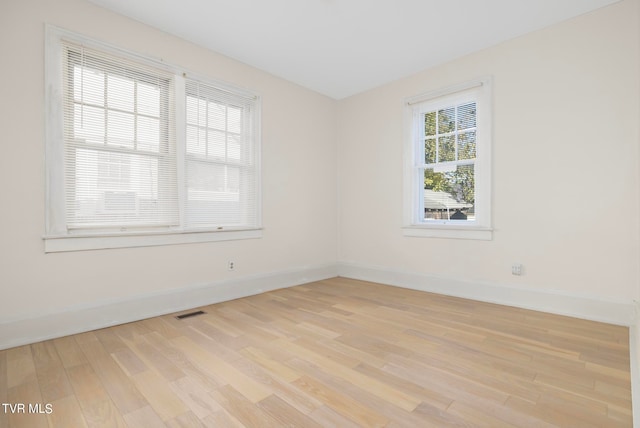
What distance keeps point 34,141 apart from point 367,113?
3977 mm

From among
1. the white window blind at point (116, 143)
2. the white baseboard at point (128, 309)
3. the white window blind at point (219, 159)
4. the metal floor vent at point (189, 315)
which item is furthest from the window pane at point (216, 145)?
the metal floor vent at point (189, 315)

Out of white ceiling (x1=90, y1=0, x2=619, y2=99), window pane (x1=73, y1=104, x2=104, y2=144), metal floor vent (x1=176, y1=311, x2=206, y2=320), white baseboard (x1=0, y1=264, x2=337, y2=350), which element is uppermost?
white ceiling (x1=90, y1=0, x2=619, y2=99)

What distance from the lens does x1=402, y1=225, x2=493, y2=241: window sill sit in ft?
12.0

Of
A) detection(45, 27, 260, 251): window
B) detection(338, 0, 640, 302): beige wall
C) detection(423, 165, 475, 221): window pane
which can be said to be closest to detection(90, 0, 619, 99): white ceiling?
detection(338, 0, 640, 302): beige wall

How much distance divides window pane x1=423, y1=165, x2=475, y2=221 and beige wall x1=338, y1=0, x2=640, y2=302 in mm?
330

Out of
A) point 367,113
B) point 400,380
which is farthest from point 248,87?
point 400,380

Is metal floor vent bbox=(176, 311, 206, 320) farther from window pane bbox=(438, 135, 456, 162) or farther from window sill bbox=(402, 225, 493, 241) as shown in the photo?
window pane bbox=(438, 135, 456, 162)

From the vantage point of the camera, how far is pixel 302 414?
157 cm

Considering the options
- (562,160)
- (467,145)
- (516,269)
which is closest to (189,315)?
(516,269)

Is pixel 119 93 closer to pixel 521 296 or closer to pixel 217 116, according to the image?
pixel 217 116

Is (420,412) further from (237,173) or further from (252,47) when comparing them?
(252,47)

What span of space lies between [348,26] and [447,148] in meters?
1.94

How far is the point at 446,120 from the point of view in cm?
407

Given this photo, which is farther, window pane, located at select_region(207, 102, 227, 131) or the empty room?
window pane, located at select_region(207, 102, 227, 131)
